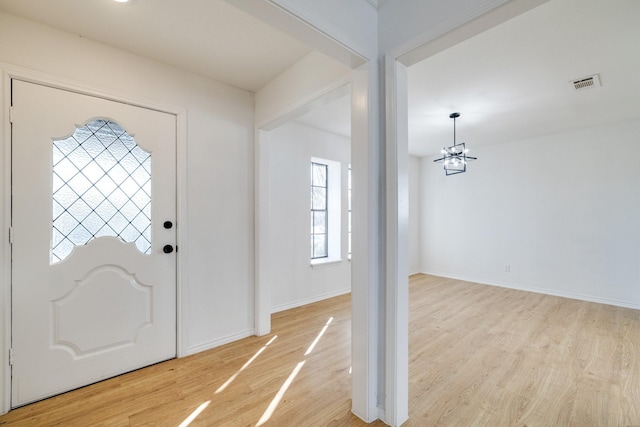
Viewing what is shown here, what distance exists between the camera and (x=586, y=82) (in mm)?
2660

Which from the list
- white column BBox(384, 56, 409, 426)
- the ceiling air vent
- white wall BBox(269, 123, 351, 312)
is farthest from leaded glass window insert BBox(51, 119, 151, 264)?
the ceiling air vent

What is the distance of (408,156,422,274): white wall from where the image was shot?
6039 millimetres

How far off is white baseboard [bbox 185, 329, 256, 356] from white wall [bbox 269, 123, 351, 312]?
736 millimetres

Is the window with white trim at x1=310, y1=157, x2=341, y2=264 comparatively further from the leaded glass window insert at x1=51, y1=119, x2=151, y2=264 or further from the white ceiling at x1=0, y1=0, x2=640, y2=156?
the leaded glass window insert at x1=51, y1=119, x2=151, y2=264

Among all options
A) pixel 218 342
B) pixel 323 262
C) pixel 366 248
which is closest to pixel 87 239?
pixel 218 342

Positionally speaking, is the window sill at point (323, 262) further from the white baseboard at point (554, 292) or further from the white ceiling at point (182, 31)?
the white baseboard at point (554, 292)

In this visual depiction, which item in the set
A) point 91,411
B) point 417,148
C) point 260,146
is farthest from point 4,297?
point 417,148

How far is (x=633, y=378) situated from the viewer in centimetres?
212

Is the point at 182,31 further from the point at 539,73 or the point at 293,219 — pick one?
the point at 539,73

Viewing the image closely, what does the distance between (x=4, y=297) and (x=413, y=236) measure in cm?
603

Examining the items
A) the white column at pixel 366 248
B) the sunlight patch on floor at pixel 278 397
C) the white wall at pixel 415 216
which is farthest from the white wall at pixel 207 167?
the white wall at pixel 415 216

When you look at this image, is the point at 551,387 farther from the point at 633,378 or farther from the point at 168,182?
the point at 168,182

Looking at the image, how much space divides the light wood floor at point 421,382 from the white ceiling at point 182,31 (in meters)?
2.60

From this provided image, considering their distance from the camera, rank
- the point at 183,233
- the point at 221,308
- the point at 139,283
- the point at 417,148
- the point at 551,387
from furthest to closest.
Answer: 1. the point at 417,148
2. the point at 221,308
3. the point at 183,233
4. the point at 139,283
5. the point at 551,387
